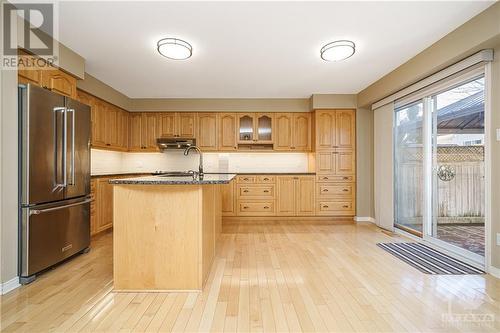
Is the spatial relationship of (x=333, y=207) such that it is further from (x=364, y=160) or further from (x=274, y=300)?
(x=274, y=300)

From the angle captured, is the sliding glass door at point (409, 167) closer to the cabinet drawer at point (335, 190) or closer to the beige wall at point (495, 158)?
the cabinet drawer at point (335, 190)

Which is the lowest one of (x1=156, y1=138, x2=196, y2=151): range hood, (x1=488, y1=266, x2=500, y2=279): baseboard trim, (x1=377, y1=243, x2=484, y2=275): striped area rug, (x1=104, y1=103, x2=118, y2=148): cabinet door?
(x1=377, y1=243, x2=484, y2=275): striped area rug

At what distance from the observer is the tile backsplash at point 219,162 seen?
5836 millimetres

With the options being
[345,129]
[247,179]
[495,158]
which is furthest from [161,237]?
[345,129]

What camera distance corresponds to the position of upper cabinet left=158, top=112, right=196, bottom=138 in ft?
17.9

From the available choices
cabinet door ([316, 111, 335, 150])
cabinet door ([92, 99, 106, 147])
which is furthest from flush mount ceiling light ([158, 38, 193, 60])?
cabinet door ([316, 111, 335, 150])

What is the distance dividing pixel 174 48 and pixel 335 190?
12.8 ft

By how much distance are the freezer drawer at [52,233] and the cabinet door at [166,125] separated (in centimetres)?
260

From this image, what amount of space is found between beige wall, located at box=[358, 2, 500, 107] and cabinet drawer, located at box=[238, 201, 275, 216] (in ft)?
9.52

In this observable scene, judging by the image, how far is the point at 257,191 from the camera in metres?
5.20

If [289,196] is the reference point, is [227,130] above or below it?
above

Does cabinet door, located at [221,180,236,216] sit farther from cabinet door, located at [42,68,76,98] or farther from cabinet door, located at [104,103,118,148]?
cabinet door, located at [42,68,76,98]

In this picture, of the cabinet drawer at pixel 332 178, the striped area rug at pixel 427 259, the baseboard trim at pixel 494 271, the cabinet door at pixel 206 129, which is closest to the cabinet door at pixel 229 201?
the cabinet door at pixel 206 129

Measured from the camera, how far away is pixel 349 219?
16.9ft
